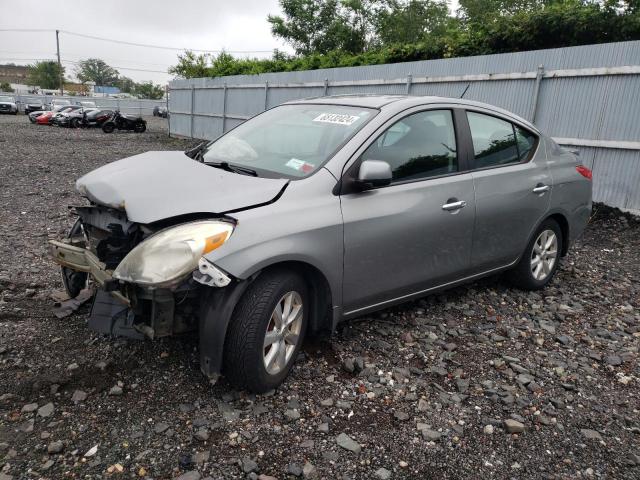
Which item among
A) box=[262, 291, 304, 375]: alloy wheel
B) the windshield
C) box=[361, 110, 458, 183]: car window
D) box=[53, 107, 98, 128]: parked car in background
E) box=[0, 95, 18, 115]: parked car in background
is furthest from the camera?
box=[0, 95, 18, 115]: parked car in background

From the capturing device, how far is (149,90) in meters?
116

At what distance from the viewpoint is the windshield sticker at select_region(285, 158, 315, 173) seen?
125 inches

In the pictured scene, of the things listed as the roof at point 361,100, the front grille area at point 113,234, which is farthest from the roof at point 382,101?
the front grille area at point 113,234

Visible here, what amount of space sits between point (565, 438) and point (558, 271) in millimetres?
3040

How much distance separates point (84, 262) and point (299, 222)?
1258 millimetres

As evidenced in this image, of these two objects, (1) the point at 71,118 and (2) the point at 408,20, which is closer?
(1) the point at 71,118

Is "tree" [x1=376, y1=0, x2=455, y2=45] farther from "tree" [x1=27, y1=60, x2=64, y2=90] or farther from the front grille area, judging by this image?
"tree" [x1=27, y1=60, x2=64, y2=90]

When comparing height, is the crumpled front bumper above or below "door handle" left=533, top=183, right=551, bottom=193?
below

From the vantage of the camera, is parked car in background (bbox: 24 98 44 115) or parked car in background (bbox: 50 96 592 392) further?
parked car in background (bbox: 24 98 44 115)

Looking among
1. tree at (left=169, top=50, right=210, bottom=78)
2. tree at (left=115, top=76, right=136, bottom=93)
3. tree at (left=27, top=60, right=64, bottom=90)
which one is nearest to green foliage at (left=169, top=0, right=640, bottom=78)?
tree at (left=169, top=50, right=210, bottom=78)

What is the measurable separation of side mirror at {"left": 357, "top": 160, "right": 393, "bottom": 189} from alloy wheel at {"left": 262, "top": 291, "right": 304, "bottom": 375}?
781mm

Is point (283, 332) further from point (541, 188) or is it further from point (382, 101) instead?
point (541, 188)

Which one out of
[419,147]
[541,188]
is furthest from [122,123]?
[419,147]

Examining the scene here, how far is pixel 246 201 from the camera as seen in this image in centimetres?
282
